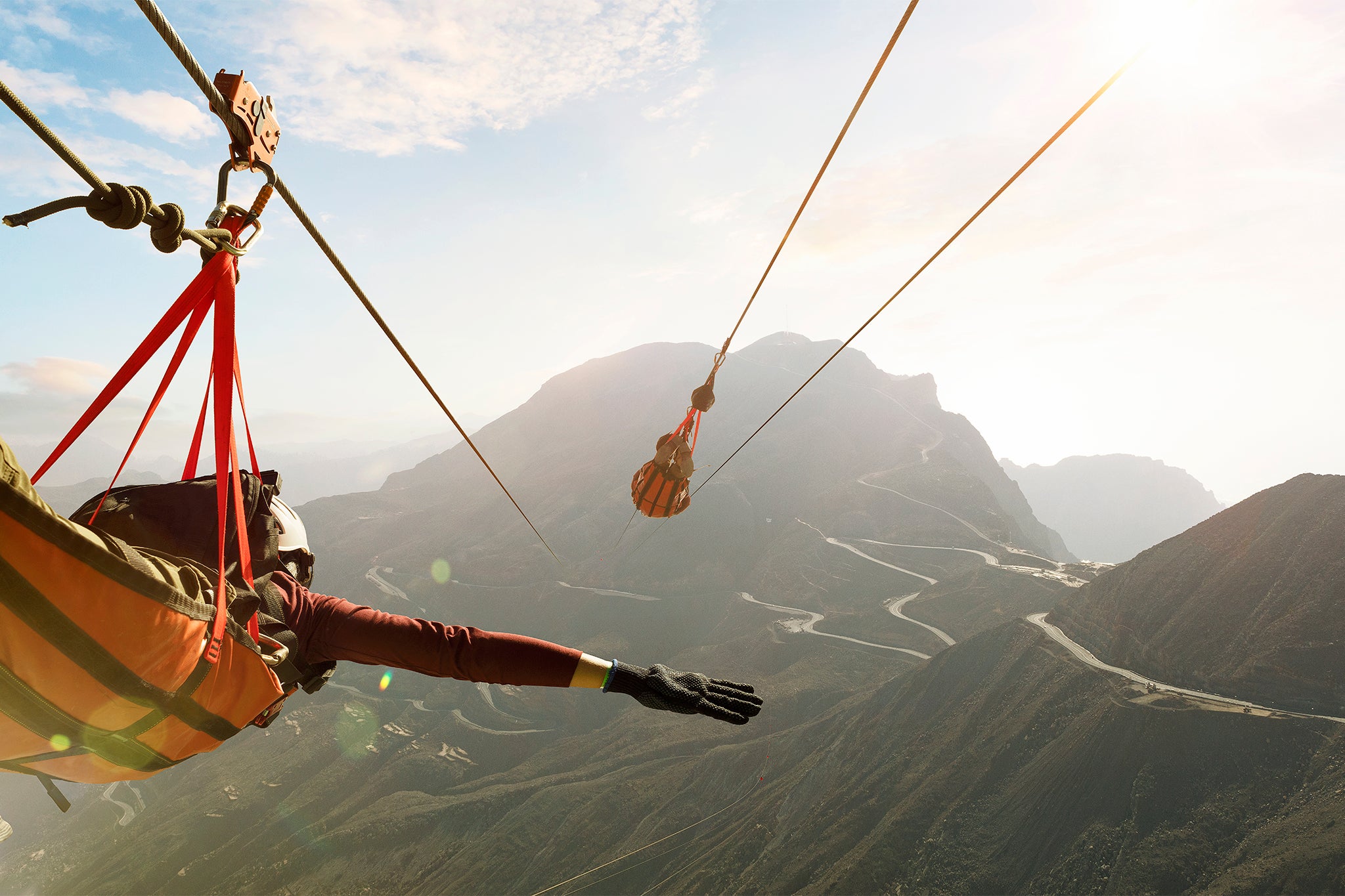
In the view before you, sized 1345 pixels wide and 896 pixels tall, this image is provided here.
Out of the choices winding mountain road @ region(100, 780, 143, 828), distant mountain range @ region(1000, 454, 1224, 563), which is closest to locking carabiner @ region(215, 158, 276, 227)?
winding mountain road @ region(100, 780, 143, 828)

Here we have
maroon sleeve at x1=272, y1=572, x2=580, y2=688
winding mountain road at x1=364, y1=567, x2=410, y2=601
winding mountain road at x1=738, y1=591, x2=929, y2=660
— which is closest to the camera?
maroon sleeve at x1=272, y1=572, x2=580, y2=688

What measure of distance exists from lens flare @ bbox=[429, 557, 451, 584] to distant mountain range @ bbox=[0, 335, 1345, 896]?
1.03 metres

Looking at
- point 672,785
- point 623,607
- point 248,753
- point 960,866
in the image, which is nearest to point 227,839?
point 248,753

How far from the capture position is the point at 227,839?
120 feet

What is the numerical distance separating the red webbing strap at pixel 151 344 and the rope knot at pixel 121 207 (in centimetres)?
46

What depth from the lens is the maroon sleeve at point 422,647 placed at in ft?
9.62

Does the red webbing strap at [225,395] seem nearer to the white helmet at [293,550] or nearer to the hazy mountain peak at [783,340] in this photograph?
the white helmet at [293,550]

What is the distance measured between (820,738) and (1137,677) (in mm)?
14670

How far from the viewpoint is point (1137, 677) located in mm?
24422

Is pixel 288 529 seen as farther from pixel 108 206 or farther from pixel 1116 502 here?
pixel 1116 502

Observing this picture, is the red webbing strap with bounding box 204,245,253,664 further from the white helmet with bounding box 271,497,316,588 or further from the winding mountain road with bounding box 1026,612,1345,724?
the winding mountain road with bounding box 1026,612,1345,724

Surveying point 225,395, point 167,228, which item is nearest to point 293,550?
point 225,395

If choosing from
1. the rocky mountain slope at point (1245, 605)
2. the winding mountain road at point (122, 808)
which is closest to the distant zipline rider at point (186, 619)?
the rocky mountain slope at point (1245, 605)

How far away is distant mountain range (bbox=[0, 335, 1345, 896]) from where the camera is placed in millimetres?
18859
